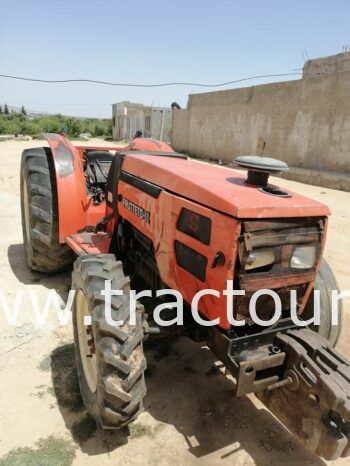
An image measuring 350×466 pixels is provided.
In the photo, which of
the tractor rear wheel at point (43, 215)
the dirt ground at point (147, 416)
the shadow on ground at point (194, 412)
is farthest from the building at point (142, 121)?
the shadow on ground at point (194, 412)

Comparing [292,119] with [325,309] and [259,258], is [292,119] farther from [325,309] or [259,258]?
[259,258]

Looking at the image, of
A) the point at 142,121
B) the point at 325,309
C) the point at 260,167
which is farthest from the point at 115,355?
the point at 142,121

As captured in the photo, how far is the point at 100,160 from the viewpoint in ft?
15.6

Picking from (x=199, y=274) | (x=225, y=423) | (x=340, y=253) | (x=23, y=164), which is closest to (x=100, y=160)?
(x=23, y=164)

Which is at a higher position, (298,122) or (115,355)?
(298,122)

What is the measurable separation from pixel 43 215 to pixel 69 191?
37 cm

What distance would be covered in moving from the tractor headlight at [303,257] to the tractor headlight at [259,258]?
151 mm

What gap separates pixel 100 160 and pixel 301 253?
3.24 metres

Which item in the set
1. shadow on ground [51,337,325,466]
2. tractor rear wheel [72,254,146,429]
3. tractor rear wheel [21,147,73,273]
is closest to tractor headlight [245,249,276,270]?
tractor rear wheel [72,254,146,429]

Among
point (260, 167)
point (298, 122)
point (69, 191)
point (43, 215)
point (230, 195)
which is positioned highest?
point (298, 122)

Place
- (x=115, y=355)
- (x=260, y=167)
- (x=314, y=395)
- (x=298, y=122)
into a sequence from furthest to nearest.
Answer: (x=298, y=122)
(x=260, y=167)
(x=115, y=355)
(x=314, y=395)

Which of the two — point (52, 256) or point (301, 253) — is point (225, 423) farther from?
point (52, 256)

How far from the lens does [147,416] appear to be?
255 centimetres

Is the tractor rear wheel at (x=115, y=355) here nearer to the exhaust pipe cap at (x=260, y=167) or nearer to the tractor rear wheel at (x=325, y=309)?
the exhaust pipe cap at (x=260, y=167)
